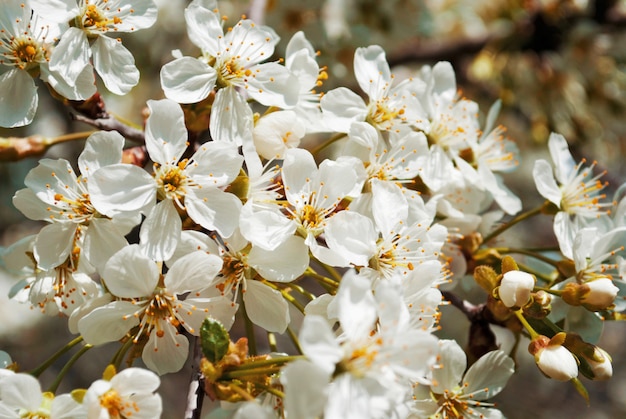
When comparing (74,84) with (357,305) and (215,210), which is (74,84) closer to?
(215,210)

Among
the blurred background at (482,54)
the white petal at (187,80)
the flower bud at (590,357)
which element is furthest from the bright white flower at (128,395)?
the blurred background at (482,54)

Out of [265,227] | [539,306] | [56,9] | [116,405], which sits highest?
[56,9]

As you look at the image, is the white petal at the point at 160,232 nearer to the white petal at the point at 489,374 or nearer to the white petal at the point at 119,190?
the white petal at the point at 119,190

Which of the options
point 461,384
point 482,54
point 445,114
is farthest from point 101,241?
point 482,54

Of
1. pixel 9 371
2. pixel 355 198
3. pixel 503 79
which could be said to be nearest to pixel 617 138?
pixel 503 79

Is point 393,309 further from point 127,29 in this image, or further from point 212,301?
point 127,29
